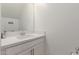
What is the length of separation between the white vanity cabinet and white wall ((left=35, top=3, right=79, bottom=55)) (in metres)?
0.11

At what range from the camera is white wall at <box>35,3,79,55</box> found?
1.73m

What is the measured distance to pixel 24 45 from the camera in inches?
57.0

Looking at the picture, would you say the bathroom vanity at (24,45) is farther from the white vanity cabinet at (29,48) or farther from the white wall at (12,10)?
the white wall at (12,10)

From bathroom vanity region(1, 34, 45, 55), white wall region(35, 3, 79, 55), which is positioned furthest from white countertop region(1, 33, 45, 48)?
white wall region(35, 3, 79, 55)

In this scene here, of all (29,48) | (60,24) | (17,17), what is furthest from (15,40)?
(60,24)

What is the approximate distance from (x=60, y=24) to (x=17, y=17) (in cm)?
68

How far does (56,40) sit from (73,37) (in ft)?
0.88

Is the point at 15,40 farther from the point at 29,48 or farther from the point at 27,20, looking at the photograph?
the point at 27,20

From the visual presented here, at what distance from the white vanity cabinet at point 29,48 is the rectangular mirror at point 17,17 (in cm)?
23

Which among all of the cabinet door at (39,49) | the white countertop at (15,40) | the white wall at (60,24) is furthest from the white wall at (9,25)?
the cabinet door at (39,49)

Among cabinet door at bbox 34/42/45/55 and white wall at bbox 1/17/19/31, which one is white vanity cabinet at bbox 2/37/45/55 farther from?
white wall at bbox 1/17/19/31

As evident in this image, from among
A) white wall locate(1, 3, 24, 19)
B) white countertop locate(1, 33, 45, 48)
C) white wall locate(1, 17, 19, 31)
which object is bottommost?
white countertop locate(1, 33, 45, 48)

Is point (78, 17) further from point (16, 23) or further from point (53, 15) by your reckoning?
point (16, 23)

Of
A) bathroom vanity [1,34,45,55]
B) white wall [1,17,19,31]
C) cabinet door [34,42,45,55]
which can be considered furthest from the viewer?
cabinet door [34,42,45,55]
